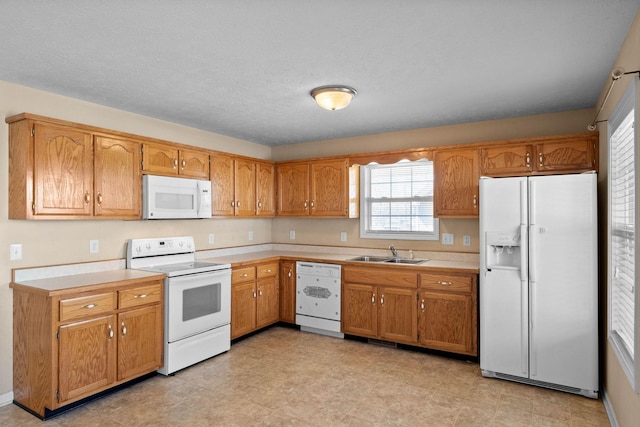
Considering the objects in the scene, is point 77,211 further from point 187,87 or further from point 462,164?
point 462,164

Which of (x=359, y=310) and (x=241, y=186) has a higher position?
(x=241, y=186)

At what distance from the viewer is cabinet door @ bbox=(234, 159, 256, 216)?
185 inches

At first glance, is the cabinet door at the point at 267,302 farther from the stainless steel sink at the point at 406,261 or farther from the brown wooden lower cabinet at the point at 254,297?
the stainless steel sink at the point at 406,261

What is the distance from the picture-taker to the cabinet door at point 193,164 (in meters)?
3.99

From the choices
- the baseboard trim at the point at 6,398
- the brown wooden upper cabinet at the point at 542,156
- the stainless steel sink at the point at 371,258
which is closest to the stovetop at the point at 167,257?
the baseboard trim at the point at 6,398

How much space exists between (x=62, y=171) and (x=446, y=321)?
3.56m

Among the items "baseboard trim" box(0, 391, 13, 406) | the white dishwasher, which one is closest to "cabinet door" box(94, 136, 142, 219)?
"baseboard trim" box(0, 391, 13, 406)

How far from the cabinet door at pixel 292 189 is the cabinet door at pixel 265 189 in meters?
0.08

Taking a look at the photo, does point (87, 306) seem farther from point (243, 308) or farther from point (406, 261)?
point (406, 261)

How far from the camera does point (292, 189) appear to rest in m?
5.24

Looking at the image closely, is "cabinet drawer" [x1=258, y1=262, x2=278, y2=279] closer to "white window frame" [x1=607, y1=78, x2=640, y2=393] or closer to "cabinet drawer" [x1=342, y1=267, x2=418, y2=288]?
"cabinet drawer" [x1=342, y1=267, x2=418, y2=288]

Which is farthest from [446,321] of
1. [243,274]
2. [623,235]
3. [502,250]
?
[243,274]

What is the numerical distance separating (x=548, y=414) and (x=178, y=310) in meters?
3.00

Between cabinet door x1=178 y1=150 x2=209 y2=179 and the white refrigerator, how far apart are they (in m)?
2.77
